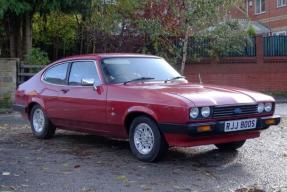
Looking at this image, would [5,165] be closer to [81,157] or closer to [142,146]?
[81,157]

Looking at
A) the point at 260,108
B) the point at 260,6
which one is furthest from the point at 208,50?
the point at 260,6

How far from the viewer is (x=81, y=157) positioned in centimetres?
871

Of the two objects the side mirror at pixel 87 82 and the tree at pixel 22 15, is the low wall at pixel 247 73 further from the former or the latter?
the side mirror at pixel 87 82

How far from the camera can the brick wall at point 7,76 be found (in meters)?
17.8

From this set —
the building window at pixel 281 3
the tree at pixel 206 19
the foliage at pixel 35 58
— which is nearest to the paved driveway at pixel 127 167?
the foliage at pixel 35 58

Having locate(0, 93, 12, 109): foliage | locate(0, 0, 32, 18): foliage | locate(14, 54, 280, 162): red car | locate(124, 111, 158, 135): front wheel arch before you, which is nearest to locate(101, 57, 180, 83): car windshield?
locate(14, 54, 280, 162): red car

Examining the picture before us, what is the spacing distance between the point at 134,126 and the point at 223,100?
1.36m

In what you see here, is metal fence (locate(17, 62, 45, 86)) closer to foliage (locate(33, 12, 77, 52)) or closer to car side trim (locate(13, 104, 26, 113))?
foliage (locate(33, 12, 77, 52))

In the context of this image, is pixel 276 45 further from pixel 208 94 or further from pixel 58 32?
pixel 208 94

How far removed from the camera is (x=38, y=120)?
10.7 metres

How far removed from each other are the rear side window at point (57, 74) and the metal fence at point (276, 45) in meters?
17.0

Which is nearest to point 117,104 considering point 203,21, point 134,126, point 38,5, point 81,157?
point 134,126

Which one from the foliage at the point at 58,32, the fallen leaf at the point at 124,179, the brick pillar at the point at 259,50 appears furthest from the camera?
the brick pillar at the point at 259,50

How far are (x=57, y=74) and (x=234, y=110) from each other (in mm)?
3659
